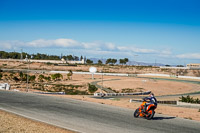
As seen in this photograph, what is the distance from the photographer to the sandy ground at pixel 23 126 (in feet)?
36.6

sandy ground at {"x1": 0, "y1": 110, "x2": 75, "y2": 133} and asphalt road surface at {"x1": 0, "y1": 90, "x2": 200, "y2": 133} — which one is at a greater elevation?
sandy ground at {"x1": 0, "y1": 110, "x2": 75, "y2": 133}

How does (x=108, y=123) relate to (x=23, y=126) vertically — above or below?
below

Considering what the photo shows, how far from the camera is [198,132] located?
1237 centimetres

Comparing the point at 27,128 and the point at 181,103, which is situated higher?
the point at 27,128

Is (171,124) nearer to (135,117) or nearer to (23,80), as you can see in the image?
(135,117)

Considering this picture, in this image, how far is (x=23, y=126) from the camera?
11.9m

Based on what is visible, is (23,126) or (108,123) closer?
(23,126)

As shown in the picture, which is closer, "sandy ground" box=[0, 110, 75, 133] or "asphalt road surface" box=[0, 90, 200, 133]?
"sandy ground" box=[0, 110, 75, 133]

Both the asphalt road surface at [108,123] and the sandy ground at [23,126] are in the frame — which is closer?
the sandy ground at [23,126]

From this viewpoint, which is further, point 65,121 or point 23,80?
point 23,80

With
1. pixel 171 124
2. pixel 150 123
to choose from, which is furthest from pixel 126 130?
pixel 171 124

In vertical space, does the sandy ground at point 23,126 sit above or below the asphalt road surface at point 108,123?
above

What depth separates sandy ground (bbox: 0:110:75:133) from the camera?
36.6 ft

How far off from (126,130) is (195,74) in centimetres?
12534
